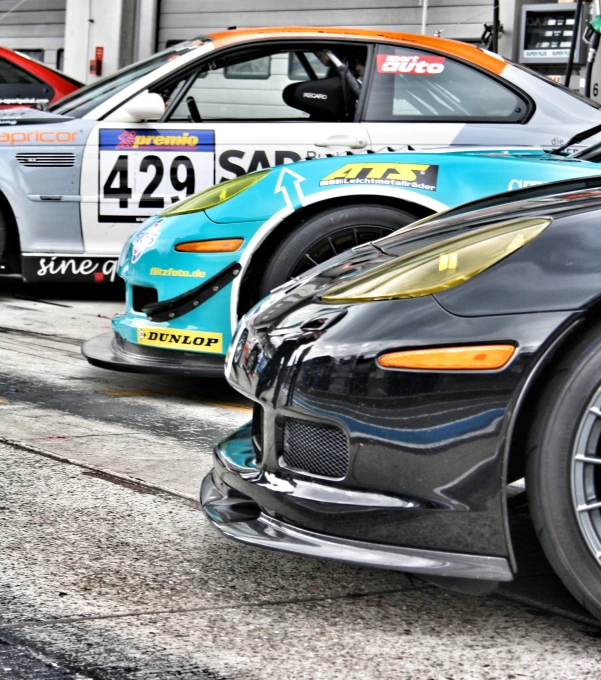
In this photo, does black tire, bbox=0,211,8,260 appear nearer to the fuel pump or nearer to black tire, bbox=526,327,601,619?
the fuel pump

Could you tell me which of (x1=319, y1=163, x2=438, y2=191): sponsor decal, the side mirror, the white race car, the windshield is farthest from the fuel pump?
(x1=319, y1=163, x2=438, y2=191): sponsor decal

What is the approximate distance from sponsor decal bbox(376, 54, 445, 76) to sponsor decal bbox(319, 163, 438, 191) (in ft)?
6.75

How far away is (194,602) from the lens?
2295 mm

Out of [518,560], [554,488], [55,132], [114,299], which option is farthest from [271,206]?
[114,299]

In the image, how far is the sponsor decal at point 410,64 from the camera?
6074 millimetres

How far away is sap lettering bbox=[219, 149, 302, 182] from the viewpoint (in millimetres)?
6141

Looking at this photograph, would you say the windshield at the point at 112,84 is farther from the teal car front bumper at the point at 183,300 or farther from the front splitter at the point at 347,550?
the front splitter at the point at 347,550

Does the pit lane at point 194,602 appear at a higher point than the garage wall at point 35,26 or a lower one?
lower

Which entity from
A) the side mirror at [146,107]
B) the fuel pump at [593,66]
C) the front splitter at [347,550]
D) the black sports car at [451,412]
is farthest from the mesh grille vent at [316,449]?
the fuel pump at [593,66]

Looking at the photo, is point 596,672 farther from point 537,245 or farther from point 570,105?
point 570,105

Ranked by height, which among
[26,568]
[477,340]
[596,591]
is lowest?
[26,568]

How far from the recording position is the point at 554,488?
2.04m

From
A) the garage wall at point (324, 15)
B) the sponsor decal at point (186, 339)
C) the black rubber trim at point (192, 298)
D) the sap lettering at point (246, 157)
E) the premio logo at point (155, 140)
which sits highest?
the garage wall at point (324, 15)

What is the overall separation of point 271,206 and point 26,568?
201cm
